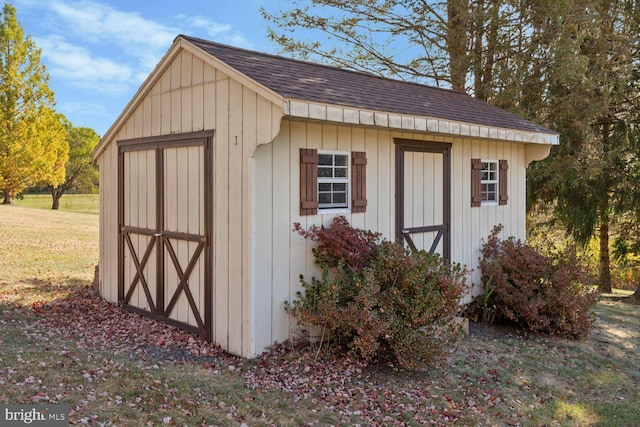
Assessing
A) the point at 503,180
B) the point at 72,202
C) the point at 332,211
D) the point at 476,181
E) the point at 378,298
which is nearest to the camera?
the point at 378,298

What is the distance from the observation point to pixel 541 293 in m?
7.93

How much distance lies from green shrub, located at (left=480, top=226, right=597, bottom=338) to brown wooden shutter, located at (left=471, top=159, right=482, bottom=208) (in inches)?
38.8

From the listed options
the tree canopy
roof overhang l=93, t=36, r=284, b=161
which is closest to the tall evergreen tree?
the tree canopy

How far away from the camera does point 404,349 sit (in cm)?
547

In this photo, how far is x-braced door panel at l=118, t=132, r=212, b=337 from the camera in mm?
6418

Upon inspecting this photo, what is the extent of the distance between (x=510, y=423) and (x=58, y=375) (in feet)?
13.4

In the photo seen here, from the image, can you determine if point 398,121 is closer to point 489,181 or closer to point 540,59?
point 489,181

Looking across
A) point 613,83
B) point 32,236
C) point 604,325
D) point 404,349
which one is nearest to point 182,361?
point 404,349

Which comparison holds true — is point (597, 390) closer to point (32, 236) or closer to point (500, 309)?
point (500, 309)

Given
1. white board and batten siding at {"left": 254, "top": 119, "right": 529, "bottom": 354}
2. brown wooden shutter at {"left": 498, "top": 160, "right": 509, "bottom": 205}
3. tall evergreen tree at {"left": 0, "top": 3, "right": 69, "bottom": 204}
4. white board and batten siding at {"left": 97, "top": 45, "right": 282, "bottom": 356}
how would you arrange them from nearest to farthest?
white board and batten siding at {"left": 97, "top": 45, "right": 282, "bottom": 356}
white board and batten siding at {"left": 254, "top": 119, "right": 529, "bottom": 354}
brown wooden shutter at {"left": 498, "top": 160, "right": 509, "bottom": 205}
tall evergreen tree at {"left": 0, "top": 3, "right": 69, "bottom": 204}

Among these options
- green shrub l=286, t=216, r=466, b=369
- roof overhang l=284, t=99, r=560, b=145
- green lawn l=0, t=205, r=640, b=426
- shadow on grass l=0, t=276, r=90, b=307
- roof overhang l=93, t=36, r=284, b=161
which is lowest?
green lawn l=0, t=205, r=640, b=426

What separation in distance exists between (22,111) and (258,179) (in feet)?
62.0

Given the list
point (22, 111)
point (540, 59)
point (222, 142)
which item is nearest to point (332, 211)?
point (222, 142)

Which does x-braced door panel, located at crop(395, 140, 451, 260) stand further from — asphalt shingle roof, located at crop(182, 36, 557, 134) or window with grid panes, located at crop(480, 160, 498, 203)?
window with grid panes, located at crop(480, 160, 498, 203)
